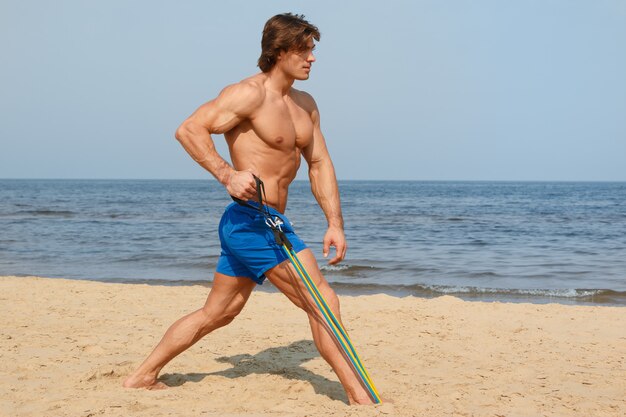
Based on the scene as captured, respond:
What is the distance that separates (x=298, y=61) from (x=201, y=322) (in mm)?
1616

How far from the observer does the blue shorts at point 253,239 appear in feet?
12.5

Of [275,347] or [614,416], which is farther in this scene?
[275,347]

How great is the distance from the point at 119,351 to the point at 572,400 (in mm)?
3388

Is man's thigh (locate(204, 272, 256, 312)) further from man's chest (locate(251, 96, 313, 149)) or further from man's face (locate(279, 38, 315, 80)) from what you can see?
man's face (locate(279, 38, 315, 80))

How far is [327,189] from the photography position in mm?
4094

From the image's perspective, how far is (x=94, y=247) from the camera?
56.0 ft

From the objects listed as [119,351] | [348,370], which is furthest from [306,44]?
[119,351]

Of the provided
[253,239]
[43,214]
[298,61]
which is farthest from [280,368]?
[43,214]

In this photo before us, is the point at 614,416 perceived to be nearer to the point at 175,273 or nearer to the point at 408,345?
the point at 408,345

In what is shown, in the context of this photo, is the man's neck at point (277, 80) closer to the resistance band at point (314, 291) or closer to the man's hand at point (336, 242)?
the resistance band at point (314, 291)

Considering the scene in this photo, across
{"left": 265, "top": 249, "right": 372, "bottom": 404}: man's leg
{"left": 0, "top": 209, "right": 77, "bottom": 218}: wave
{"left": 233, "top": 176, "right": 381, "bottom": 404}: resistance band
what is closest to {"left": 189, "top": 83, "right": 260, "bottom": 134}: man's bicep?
{"left": 233, "top": 176, "right": 381, "bottom": 404}: resistance band

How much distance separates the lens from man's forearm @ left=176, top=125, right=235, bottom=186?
3.58m

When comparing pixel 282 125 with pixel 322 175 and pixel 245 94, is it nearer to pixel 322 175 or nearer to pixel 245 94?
pixel 245 94

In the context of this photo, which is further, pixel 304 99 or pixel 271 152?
pixel 304 99
